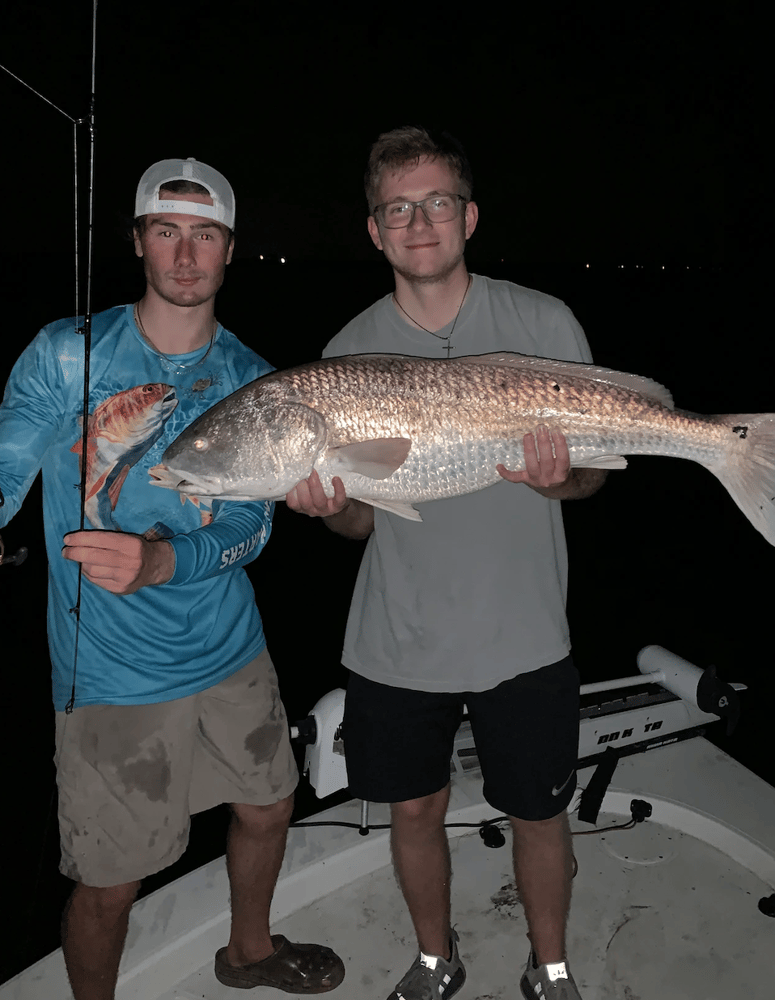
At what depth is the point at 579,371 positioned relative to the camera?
2572mm

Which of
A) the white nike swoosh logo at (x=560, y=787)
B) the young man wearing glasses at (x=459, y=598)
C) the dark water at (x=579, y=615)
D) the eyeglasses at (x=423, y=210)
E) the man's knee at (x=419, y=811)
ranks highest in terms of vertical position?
the eyeglasses at (x=423, y=210)

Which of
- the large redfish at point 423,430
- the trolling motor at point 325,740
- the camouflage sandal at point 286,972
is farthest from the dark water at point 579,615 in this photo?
the large redfish at point 423,430

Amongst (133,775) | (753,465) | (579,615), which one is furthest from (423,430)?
(579,615)

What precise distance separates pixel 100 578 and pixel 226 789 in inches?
40.9

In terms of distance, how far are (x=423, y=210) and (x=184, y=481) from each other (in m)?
1.17

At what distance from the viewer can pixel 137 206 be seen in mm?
2613

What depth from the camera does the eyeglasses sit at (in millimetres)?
2537

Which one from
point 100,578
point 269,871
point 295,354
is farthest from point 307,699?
point 295,354

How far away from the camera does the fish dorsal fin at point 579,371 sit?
2.54 metres

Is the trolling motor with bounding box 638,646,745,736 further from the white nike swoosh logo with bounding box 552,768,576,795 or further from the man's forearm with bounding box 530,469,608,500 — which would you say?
the man's forearm with bounding box 530,469,608,500

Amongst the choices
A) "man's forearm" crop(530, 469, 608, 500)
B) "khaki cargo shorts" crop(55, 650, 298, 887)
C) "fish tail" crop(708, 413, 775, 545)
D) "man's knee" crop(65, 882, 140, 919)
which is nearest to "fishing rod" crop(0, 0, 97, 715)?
"khaki cargo shorts" crop(55, 650, 298, 887)

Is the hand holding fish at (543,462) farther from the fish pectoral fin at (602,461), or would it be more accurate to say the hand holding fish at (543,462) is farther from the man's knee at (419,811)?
the man's knee at (419,811)

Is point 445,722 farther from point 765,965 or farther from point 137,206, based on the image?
point 137,206

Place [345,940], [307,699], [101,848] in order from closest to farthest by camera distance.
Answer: [101,848] < [345,940] < [307,699]
